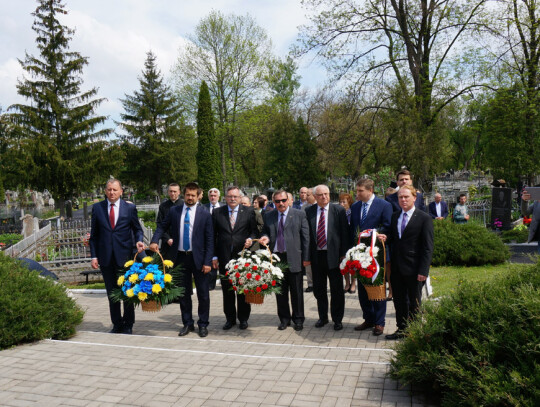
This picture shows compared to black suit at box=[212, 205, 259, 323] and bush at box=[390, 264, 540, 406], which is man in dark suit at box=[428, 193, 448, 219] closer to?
black suit at box=[212, 205, 259, 323]

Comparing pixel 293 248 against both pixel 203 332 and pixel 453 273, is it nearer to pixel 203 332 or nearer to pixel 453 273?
pixel 203 332

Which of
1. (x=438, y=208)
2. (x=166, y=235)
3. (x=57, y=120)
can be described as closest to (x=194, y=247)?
(x=166, y=235)

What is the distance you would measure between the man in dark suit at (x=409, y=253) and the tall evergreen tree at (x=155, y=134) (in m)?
41.5

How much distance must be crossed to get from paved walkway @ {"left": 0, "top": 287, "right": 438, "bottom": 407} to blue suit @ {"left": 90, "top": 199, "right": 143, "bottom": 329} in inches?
20.3

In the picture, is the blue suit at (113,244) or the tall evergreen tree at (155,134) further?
the tall evergreen tree at (155,134)

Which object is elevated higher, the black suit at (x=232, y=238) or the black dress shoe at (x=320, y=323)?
the black suit at (x=232, y=238)

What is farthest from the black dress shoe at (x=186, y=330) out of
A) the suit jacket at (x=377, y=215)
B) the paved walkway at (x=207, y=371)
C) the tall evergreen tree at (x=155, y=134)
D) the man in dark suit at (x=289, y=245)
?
the tall evergreen tree at (x=155, y=134)

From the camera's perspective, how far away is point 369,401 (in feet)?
12.7

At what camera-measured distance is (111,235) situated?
22.6 ft

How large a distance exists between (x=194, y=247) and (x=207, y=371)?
2420 mm

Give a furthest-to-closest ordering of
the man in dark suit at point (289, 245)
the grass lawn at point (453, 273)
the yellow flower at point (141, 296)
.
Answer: the grass lawn at point (453, 273) < the man in dark suit at point (289, 245) < the yellow flower at point (141, 296)

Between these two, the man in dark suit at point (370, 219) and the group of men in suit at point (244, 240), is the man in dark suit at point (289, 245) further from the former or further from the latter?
the man in dark suit at point (370, 219)

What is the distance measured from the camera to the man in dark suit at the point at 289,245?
6.87 m

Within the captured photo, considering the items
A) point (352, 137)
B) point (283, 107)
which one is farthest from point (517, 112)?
point (283, 107)
